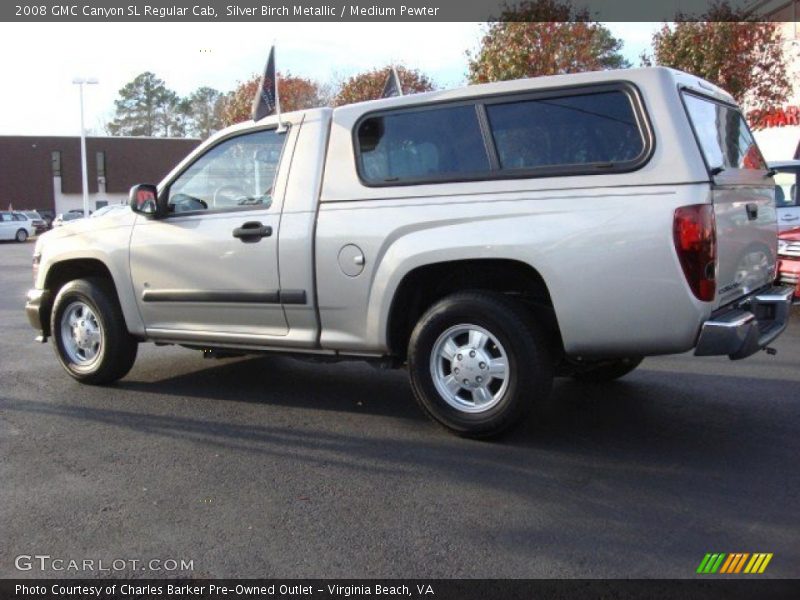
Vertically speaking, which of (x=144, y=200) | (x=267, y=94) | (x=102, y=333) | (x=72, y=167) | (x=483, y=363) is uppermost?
(x=72, y=167)

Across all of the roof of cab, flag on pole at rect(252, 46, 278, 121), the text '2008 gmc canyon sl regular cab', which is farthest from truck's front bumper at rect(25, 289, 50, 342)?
the roof of cab

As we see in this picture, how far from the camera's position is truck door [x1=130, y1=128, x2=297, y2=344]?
5.17m

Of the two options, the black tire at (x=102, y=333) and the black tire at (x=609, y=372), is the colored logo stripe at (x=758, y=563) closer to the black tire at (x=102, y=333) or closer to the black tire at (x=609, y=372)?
the black tire at (x=609, y=372)

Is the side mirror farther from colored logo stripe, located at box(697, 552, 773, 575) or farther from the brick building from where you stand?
the brick building

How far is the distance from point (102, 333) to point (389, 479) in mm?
3003

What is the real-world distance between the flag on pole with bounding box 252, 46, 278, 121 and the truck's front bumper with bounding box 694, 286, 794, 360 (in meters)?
3.38

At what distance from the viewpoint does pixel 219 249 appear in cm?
532

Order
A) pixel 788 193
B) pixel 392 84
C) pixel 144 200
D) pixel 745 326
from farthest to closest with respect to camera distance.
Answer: pixel 788 193 → pixel 392 84 → pixel 144 200 → pixel 745 326

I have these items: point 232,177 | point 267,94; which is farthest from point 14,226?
point 232,177

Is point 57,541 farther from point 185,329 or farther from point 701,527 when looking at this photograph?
point 701,527

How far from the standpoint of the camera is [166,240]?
18.4 ft
